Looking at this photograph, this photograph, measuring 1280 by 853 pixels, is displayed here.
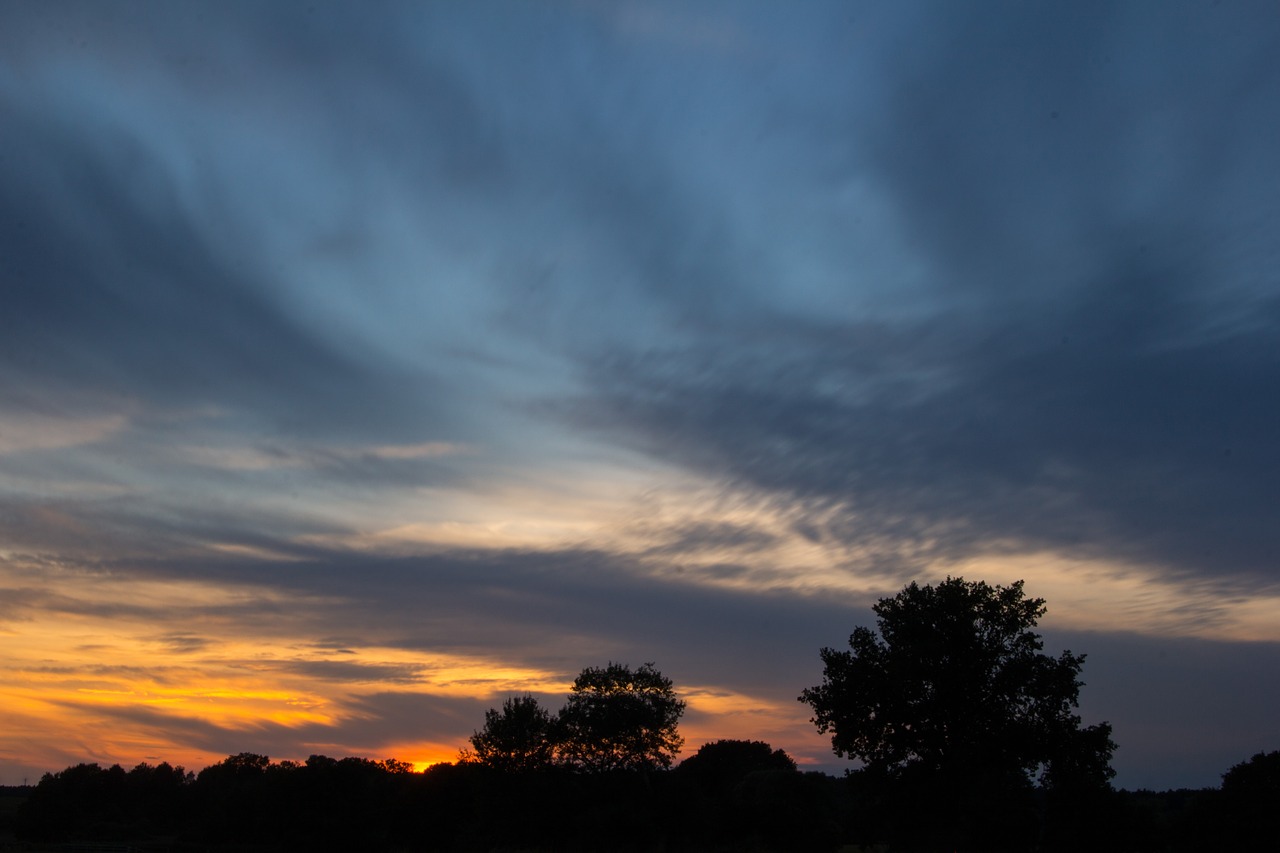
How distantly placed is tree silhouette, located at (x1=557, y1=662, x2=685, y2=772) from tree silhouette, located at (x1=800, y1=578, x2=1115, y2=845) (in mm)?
33477

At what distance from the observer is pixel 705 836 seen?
64625 millimetres

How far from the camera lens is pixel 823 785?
91.9 meters

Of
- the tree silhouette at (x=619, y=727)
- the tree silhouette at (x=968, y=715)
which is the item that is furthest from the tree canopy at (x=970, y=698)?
the tree silhouette at (x=619, y=727)

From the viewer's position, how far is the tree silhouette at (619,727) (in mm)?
72750

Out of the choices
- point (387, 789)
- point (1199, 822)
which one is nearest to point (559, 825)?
point (387, 789)

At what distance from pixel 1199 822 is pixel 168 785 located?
487 ft

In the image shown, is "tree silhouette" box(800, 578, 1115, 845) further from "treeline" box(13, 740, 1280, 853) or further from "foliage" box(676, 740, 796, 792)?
"foliage" box(676, 740, 796, 792)

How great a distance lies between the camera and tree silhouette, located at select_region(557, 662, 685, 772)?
239 feet

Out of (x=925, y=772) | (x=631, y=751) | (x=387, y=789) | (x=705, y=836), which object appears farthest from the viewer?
(x=387, y=789)

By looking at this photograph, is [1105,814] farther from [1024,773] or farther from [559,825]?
[559,825]

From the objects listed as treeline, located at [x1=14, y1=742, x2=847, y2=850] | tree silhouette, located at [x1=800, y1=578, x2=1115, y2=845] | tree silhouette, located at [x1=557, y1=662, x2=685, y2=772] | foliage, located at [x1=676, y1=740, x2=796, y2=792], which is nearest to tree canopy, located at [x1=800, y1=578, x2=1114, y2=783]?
tree silhouette, located at [x1=800, y1=578, x2=1115, y2=845]

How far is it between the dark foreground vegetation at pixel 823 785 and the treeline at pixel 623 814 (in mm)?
148

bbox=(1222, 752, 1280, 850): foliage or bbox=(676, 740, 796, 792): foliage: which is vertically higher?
bbox=(676, 740, 796, 792): foliage

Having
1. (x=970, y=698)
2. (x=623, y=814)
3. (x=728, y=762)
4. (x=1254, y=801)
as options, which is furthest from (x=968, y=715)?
(x=728, y=762)
